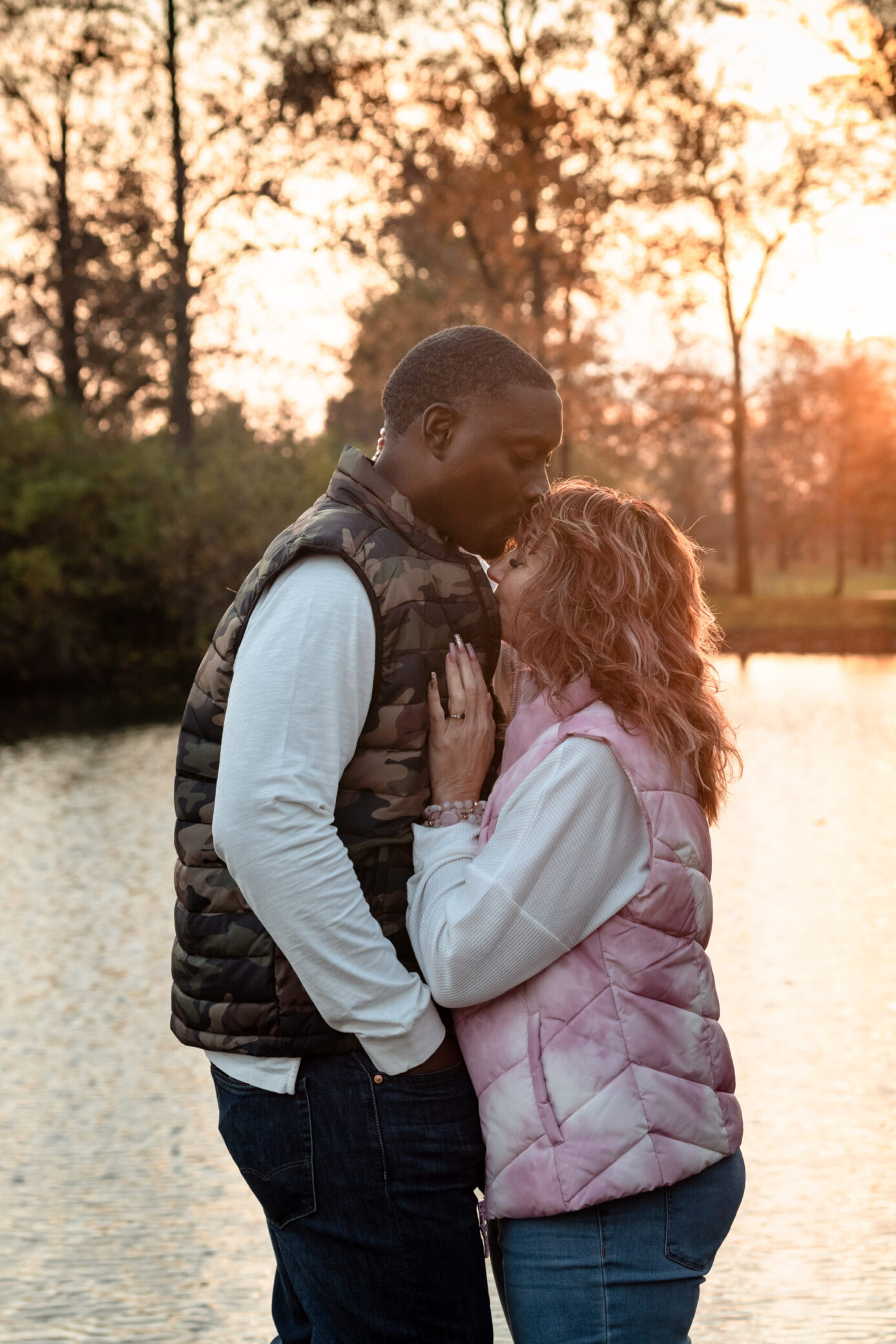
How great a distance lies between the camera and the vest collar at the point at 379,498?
212cm

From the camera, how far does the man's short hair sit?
85.5 inches

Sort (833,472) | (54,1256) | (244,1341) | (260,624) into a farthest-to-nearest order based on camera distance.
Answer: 1. (833,472)
2. (54,1256)
3. (244,1341)
4. (260,624)

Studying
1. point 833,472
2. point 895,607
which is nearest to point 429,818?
point 895,607

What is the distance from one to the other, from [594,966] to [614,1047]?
0.35 feet

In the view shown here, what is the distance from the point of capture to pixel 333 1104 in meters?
2.04

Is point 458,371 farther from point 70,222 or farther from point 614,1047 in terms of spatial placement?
point 70,222

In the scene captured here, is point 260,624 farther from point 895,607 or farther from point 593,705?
point 895,607

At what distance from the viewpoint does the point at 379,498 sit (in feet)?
7.00

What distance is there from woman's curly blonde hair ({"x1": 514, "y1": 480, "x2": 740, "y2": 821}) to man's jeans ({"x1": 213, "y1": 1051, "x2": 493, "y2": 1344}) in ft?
1.80

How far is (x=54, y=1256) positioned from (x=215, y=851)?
7.62 ft

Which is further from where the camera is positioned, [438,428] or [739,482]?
[739,482]

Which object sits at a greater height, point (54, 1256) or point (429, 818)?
point (429, 818)

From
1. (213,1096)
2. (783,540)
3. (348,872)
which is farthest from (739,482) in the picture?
(783,540)

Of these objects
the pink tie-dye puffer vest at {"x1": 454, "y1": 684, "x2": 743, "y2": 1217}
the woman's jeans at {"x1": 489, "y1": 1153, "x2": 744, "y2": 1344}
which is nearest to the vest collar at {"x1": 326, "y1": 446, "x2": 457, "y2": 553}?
the pink tie-dye puffer vest at {"x1": 454, "y1": 684, "x2": 743, "y2": 1217}
